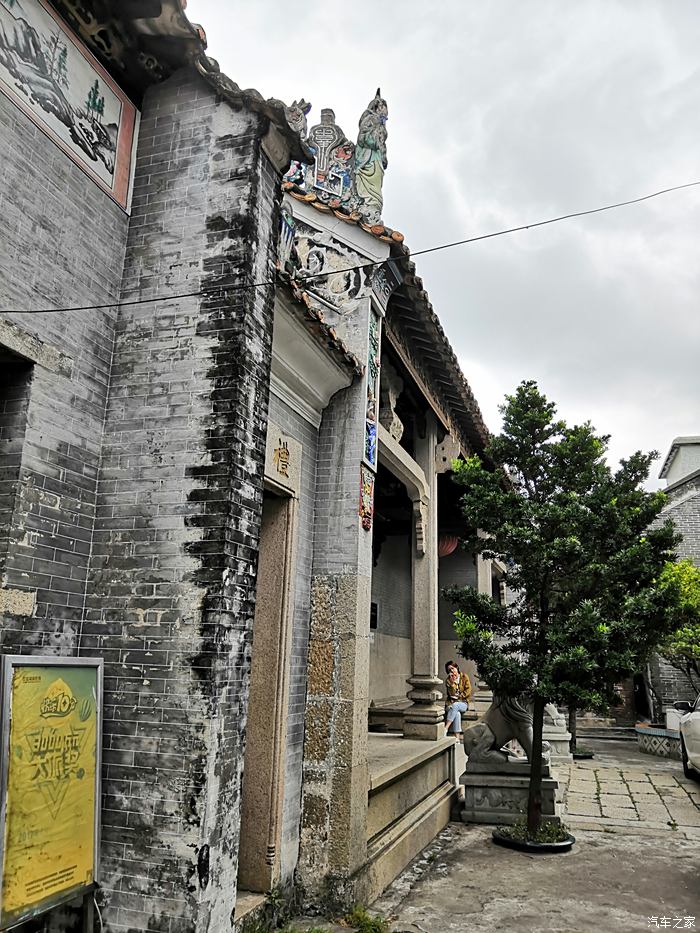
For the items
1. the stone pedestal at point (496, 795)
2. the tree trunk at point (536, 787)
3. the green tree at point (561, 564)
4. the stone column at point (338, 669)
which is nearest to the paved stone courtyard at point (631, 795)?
the stone pedestal at point (496, 795)

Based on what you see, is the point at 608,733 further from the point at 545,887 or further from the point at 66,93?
the point at 66,93

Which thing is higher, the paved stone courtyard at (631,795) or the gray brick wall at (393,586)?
the gray brick wall at (393,586)

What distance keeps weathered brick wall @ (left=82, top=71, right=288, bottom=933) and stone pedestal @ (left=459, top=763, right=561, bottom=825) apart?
5.61 meters

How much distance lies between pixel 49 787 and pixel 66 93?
3.38 metres

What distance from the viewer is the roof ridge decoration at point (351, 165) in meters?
7.34

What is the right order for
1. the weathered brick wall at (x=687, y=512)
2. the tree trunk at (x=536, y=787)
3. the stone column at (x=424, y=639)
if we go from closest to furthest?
the tree trunk at (x=536, y=787)
the stone column at (x=424, y=639)
the weathered brick wall at (x=687, y=512)


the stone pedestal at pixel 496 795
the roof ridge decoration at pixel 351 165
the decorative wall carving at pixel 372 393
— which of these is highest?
the roof ridge decoration at pixel 351 165

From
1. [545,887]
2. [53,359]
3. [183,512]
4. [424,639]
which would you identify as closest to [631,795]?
[424,639]

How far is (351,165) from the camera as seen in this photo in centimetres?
755

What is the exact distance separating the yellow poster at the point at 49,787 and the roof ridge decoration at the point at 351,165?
549 centimetres

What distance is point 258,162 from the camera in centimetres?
425

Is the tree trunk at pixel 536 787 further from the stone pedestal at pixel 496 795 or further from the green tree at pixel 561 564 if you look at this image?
the stone pedestal at pixel 496 795

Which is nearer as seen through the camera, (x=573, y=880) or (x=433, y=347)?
(x=573, y=880)

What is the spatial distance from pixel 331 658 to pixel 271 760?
3.03 ft
